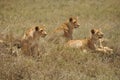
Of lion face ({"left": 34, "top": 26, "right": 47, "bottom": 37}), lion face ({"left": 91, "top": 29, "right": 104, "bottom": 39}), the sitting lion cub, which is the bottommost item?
the sitting lion cub

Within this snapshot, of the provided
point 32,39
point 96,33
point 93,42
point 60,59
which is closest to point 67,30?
point 93,42

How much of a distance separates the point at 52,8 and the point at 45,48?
11.4 meters

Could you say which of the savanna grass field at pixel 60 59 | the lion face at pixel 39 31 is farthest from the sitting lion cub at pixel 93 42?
the lion face at pixel 39 31

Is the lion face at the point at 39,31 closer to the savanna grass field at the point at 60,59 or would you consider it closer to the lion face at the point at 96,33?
the savanna grass field at the point at 60,59

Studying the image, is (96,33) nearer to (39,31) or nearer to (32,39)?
(39,31)

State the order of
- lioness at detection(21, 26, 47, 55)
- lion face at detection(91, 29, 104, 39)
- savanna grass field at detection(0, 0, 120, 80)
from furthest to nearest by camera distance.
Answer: lion face at detection(91, 29, 104, 39), lioness at detection(21, 26, 47, 55), savanna grass field at detection(0, 0, 120, 80)

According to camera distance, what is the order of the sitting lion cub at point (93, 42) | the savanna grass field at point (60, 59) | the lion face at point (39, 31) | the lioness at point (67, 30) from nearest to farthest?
1. the savanna grass field at point (60, 59)
2. the lion face at point (39, 31)
3. the sitting lion cub at point (93, 42)
4. the lioness at point (67, 30)

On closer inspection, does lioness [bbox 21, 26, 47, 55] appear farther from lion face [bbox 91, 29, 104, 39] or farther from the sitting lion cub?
lion face [bbox 91, 29, 104, 39]

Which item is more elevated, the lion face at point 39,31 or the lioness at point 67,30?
the lion face at point 39,31

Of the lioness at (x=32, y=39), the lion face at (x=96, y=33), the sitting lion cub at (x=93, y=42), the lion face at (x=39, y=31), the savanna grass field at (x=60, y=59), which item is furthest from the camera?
the lion face at (x=96, y=33)

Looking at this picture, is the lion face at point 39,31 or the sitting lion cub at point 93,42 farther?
the sitting lion cub at point 93,42

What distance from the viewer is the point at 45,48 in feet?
33.6

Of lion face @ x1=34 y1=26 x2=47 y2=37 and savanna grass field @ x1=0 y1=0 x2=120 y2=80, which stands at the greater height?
lion face @ x1=34 y1=26 x2=47 y2=37

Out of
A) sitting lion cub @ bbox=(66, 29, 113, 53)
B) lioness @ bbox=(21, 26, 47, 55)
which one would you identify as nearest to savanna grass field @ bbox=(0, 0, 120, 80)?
lioness @ bbox=(21, 26, 47, 55)
